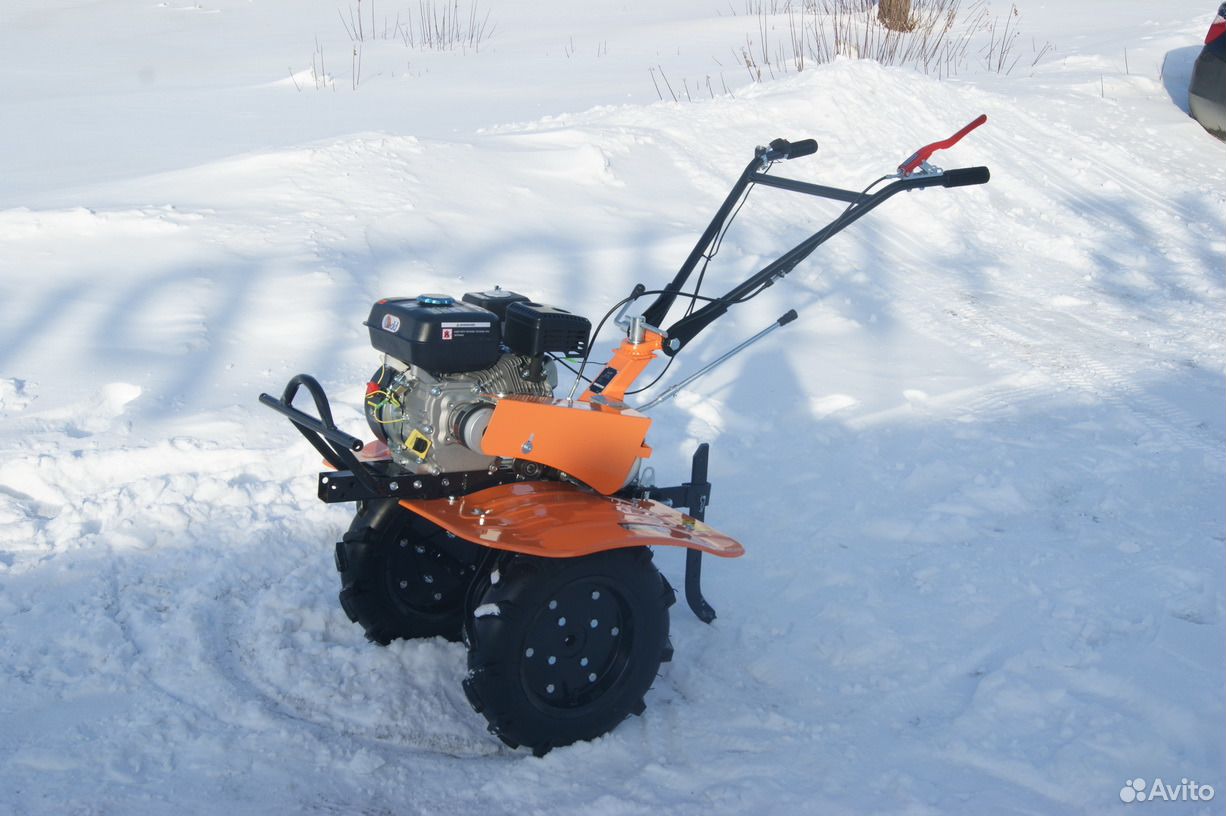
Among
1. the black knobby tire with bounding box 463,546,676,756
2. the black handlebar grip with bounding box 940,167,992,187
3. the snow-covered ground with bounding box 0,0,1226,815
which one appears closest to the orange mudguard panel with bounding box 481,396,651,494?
the black knobby tire with bounding box 463,546,676,756

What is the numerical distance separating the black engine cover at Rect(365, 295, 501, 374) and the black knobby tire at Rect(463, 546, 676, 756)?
62 cm

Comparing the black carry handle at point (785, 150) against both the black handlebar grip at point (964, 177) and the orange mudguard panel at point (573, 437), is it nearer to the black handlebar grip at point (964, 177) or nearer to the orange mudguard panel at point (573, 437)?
the black handlebar grip at point (964, 177)

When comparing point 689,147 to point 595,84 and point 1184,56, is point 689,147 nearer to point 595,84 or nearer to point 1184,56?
point 595,84

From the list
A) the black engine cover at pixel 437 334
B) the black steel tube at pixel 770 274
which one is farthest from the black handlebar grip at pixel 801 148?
the black engine cover at pixel 437 334

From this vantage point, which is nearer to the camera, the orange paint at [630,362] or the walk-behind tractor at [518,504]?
the walk-behind tractor at [518,504]

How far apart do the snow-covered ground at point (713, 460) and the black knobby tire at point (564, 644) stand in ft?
0.36

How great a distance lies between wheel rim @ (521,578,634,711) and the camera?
127 inches

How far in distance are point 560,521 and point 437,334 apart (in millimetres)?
659

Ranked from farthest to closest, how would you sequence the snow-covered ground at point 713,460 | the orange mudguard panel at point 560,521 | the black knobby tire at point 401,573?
1. the black knobby tire at point 401,573
2. the snow-covered ground at point 713,460
3. the orange mudguard panel at point 560,521

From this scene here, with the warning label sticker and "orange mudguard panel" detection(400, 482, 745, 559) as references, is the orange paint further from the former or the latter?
the warning label sticker

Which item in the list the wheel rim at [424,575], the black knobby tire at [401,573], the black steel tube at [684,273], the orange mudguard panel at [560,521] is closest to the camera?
the orange mudguard panel at [560,521]

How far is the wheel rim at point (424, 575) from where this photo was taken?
12.5 ft

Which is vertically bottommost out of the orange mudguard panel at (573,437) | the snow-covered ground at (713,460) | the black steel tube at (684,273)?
the snow-covered ground at (713,460)

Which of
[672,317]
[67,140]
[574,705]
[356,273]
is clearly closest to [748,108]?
[672,317]
